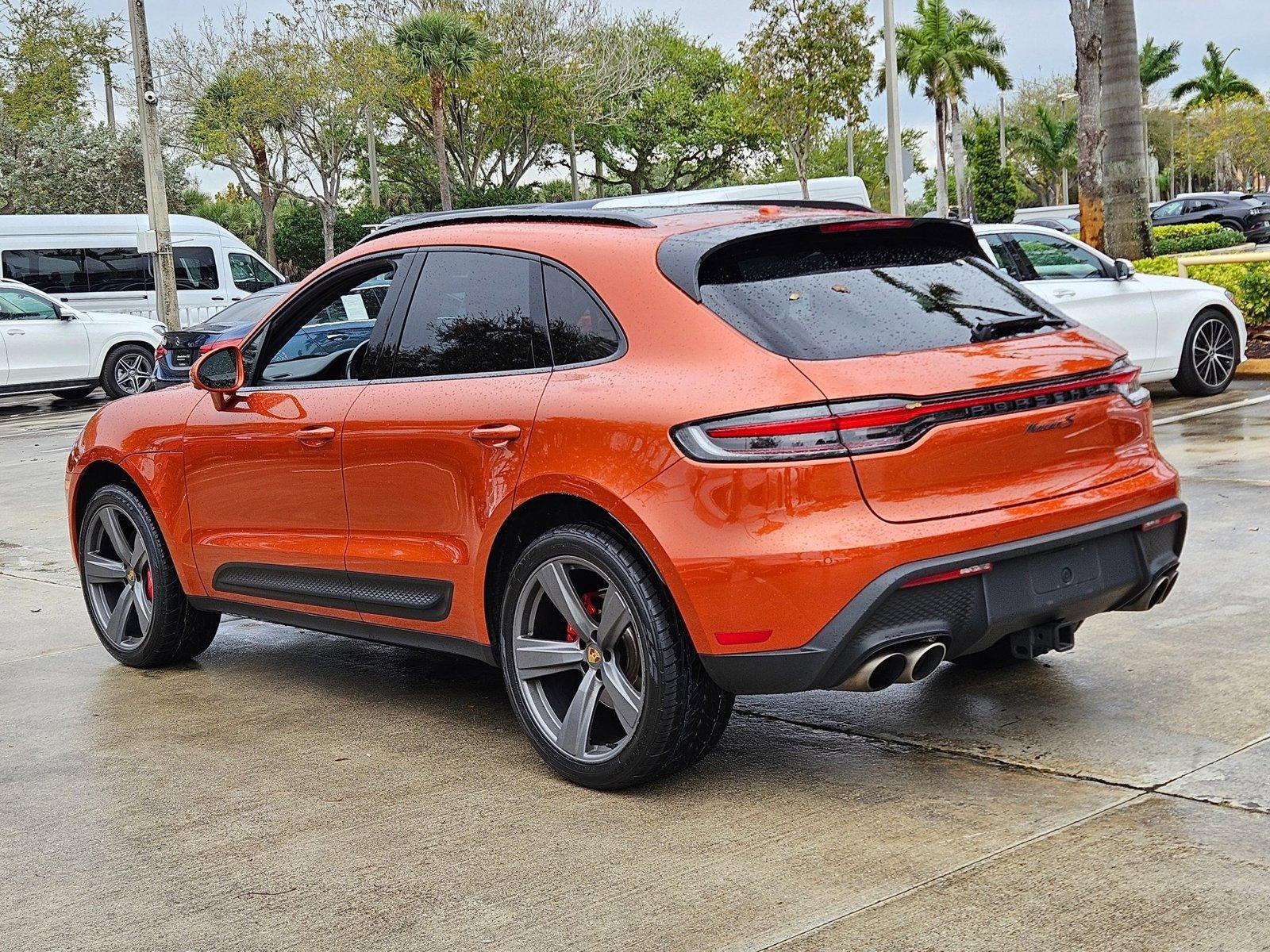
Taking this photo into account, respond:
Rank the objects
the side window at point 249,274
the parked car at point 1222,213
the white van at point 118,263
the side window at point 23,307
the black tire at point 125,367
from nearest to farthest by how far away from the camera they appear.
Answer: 1. the side window at point 23,307
2. the black tire at point 125,367
3. the white van at point 118,263
4. the side window at point 249,274
5. the parked car at point 1222,213

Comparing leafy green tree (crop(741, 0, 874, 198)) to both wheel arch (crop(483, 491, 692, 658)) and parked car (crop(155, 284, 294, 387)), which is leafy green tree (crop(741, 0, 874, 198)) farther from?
wheel arch (crop(483, 491, 692, 658))

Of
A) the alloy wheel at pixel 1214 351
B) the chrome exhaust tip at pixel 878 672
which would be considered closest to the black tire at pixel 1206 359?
the alloy wheel at pixel 1214 351

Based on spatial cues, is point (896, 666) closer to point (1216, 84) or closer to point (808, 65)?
point (808, 65)

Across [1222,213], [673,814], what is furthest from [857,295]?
[1222,213]

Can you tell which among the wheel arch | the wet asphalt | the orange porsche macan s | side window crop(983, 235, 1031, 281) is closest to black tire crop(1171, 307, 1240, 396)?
side window crop(983, 235, 1031, 281)

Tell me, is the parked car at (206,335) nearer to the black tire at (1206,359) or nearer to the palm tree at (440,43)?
the black tire at (1206,359)

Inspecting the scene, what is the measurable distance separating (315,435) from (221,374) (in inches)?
25.7

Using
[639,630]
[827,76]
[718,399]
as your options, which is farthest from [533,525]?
[827,76]

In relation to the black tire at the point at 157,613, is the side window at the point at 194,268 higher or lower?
higher

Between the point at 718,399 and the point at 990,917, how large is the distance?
4.54 feet

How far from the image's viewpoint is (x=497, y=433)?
430 centimetres

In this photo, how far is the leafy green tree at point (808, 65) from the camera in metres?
37.8

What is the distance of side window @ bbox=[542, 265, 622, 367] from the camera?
4199mm

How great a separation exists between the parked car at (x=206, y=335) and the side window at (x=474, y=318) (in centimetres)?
1067
